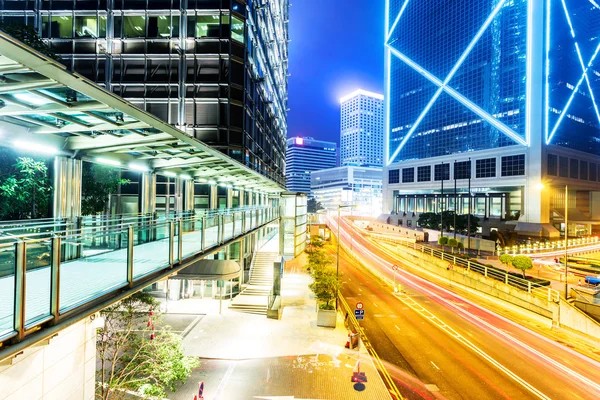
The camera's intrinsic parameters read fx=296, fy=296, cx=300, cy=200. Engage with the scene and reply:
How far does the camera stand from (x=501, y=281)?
23953mm

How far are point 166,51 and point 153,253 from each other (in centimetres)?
2905

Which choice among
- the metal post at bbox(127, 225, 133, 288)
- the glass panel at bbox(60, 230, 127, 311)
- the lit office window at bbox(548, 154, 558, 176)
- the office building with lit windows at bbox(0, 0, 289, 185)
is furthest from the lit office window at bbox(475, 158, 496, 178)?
the glass panel at bbox(60, 230, 127, 311)

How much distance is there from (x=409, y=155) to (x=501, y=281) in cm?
6694

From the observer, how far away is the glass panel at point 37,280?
3482 millimetres

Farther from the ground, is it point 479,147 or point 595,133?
point 595,133

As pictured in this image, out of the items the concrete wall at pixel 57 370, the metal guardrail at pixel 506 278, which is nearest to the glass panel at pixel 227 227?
the concrete wall at pixel 57 370

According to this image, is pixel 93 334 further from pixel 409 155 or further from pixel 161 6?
pixel 409 155

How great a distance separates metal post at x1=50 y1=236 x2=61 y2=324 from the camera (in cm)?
377

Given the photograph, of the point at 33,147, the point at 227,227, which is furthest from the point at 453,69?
the point at 33,147

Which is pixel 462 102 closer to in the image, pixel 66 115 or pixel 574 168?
pixel 574 168

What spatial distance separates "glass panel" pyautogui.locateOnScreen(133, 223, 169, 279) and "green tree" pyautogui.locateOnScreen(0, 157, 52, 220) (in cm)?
787

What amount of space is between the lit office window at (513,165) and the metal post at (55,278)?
75.0 m

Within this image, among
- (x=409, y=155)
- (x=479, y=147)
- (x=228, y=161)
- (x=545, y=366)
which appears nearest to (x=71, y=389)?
(x=228, y=161)

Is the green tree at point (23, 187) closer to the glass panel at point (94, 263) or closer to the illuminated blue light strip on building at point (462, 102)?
the glass panel at point (94, 263)
